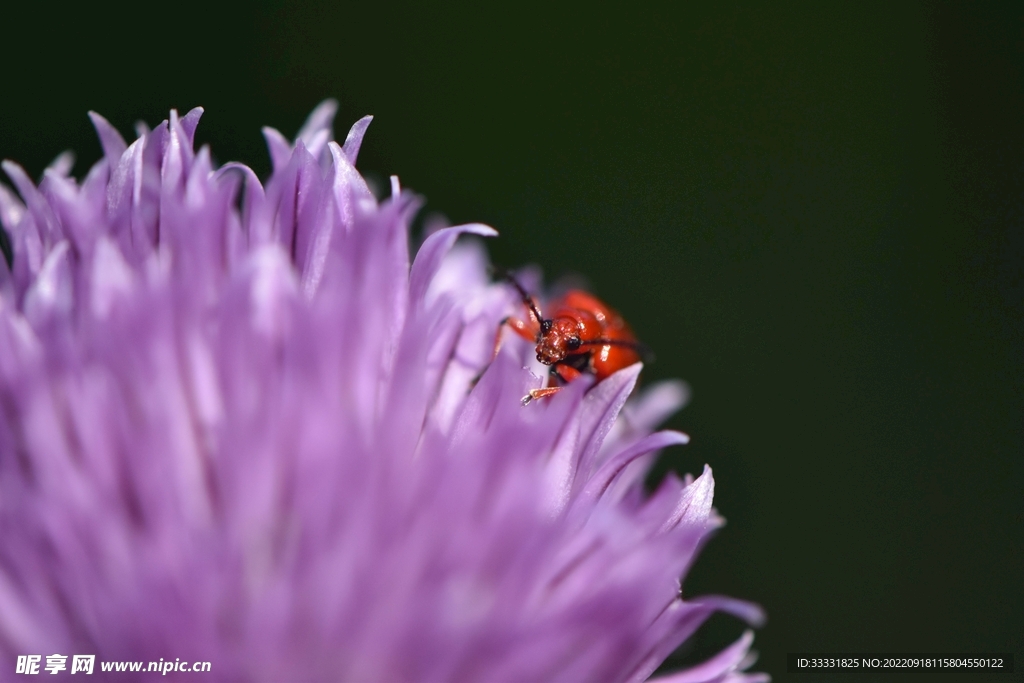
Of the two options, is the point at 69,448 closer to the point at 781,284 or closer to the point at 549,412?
the point at 549,412

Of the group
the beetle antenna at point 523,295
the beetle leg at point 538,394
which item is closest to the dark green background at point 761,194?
the beetle antenna at point 523,295

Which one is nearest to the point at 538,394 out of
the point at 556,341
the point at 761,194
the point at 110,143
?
the point at 556,341

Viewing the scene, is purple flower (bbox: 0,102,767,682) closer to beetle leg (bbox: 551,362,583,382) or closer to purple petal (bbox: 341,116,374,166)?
purple petal (bbox: 341,116,374,166)

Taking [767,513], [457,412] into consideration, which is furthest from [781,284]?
[457,412]

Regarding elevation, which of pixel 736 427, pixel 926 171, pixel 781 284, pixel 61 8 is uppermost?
pixel 61 8

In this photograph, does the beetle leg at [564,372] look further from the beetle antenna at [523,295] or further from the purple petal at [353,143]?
the purple petal at [353,143]

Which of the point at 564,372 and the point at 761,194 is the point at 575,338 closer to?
the point at 564,372
